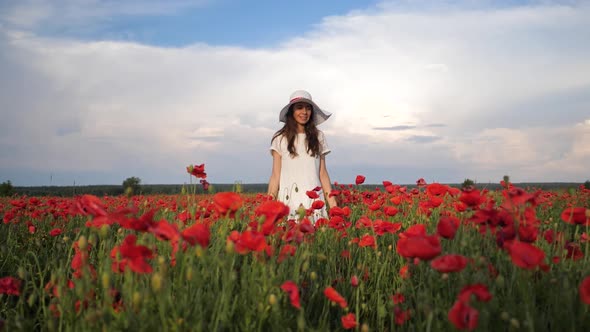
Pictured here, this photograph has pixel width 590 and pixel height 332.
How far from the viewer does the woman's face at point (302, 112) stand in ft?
18.1

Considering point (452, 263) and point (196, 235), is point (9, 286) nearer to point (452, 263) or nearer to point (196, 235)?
point (196, 235)

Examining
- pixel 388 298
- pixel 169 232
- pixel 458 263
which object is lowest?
pixel 388 298

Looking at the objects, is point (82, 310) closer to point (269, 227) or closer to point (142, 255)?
point (142, 255)

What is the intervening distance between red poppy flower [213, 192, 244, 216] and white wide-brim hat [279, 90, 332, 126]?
3569mm

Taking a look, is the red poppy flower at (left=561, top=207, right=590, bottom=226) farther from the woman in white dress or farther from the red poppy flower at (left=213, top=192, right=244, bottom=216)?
the woman in white dress

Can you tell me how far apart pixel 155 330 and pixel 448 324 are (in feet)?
4.08

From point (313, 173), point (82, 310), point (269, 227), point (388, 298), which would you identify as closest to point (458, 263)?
point (269, 227)

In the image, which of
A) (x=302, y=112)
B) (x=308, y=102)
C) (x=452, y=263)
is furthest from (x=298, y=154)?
(x=452, y=263)

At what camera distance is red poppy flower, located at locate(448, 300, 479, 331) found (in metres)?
1.40

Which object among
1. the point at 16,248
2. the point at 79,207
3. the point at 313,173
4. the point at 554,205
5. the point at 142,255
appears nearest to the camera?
the point at 142,255

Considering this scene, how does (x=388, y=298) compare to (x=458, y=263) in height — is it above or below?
below

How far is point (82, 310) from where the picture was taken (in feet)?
6.78

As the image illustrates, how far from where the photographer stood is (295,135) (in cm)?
552

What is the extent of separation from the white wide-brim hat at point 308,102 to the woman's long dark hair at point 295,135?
11 cm
